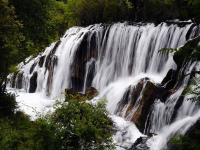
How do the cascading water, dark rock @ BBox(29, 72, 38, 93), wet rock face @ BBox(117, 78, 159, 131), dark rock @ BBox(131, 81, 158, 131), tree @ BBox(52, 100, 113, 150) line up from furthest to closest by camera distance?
dark rock @ BBox(29, 72, 38, 93), wet rock face @ BBox(117, 78, 159, 131), dark rock @ BBox(131, 81, 158, 131), the cascading water, tree @ BBox(52, 100, 113, 150)

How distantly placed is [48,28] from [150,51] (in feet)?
20.9

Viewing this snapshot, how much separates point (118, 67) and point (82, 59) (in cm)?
334

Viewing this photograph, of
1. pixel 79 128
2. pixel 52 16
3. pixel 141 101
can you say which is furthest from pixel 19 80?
pixel 79 128

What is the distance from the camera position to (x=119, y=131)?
2050 centimetres

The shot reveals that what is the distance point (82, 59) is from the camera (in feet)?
99.9

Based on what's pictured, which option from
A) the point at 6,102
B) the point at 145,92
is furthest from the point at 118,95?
the point at 6,102

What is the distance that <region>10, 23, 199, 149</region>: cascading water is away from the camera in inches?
814

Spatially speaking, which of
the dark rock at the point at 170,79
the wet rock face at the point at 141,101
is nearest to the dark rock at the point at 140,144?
the wet rock face at the point at 141,101

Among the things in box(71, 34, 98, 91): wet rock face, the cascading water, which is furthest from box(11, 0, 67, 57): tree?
box(71, 34, 98, 91): wet rock face

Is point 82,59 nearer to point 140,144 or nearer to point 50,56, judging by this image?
point 50,56

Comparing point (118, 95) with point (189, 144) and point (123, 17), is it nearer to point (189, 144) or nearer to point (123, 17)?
point (123, 17)

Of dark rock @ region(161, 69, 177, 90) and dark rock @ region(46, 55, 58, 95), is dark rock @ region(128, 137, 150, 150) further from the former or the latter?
dark rock @ region(46, 55, 58, 95)

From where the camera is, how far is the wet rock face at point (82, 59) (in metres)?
29.7

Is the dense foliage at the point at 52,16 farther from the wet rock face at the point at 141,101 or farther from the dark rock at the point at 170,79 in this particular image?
the wet rock face at the point at 141,101
